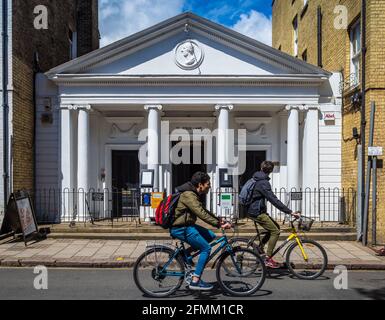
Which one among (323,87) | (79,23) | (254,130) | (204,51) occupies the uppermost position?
Result: (79,23)

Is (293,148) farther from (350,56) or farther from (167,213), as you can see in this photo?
(167,213)

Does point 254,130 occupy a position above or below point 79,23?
below

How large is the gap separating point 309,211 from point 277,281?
19.4 ft

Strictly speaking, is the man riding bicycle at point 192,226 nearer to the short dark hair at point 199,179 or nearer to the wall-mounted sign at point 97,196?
the short dark hair at point 199,179

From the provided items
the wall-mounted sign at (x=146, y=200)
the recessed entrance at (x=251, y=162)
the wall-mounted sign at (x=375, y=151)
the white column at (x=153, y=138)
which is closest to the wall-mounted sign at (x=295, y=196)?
the recessed entrance at (x=251, y=162)

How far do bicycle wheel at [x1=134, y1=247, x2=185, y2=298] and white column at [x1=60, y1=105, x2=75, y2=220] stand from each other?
6.95 m

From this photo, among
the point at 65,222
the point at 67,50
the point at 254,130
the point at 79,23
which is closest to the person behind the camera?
the point at 65,222

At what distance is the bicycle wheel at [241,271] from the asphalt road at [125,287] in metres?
0.17

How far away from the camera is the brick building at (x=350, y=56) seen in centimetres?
1023

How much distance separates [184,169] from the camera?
14.4 m

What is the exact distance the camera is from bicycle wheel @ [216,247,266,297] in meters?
5.93

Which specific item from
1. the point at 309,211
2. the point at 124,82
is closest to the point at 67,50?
the point at 124,82

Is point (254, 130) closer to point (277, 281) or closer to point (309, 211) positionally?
point (309, 211)

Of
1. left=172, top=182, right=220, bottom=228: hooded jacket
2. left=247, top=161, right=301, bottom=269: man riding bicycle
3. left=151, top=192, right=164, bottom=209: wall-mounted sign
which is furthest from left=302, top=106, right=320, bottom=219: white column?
left=172, top=182, right=220, bottom=228: hooded jacket
